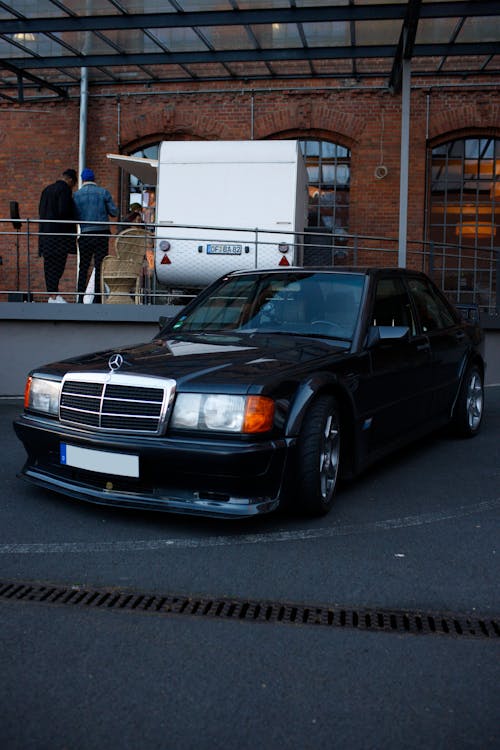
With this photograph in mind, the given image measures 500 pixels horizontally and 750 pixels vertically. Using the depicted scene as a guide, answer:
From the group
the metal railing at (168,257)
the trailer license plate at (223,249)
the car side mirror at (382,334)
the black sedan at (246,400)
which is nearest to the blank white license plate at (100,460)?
the black sedan at (246,400)

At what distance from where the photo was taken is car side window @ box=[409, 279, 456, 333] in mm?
6297

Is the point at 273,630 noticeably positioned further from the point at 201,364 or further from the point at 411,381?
the point at 411,381

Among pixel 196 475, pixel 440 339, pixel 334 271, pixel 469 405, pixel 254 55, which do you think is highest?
pixel 254 55

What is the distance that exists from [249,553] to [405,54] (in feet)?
26.5

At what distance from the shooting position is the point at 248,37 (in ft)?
40.4

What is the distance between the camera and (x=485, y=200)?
645 inches

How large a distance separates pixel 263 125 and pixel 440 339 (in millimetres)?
10971

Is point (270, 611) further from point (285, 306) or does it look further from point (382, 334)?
point (285, 306)

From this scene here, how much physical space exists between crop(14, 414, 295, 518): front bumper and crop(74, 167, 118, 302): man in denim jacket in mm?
5581

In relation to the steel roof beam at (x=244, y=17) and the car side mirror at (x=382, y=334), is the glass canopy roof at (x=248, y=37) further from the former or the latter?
the car side mirror at (x=382, y=334)

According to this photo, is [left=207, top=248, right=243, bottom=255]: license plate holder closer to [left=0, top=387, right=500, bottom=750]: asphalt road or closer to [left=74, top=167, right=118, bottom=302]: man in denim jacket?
[left=74, top=167, right=118, bottom=302]: man in denim jacket

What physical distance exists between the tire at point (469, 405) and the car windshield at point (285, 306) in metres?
2.02

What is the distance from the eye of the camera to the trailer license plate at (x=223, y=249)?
10.8 m

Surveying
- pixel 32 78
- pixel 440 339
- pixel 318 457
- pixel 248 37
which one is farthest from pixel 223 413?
pixel 32 78
